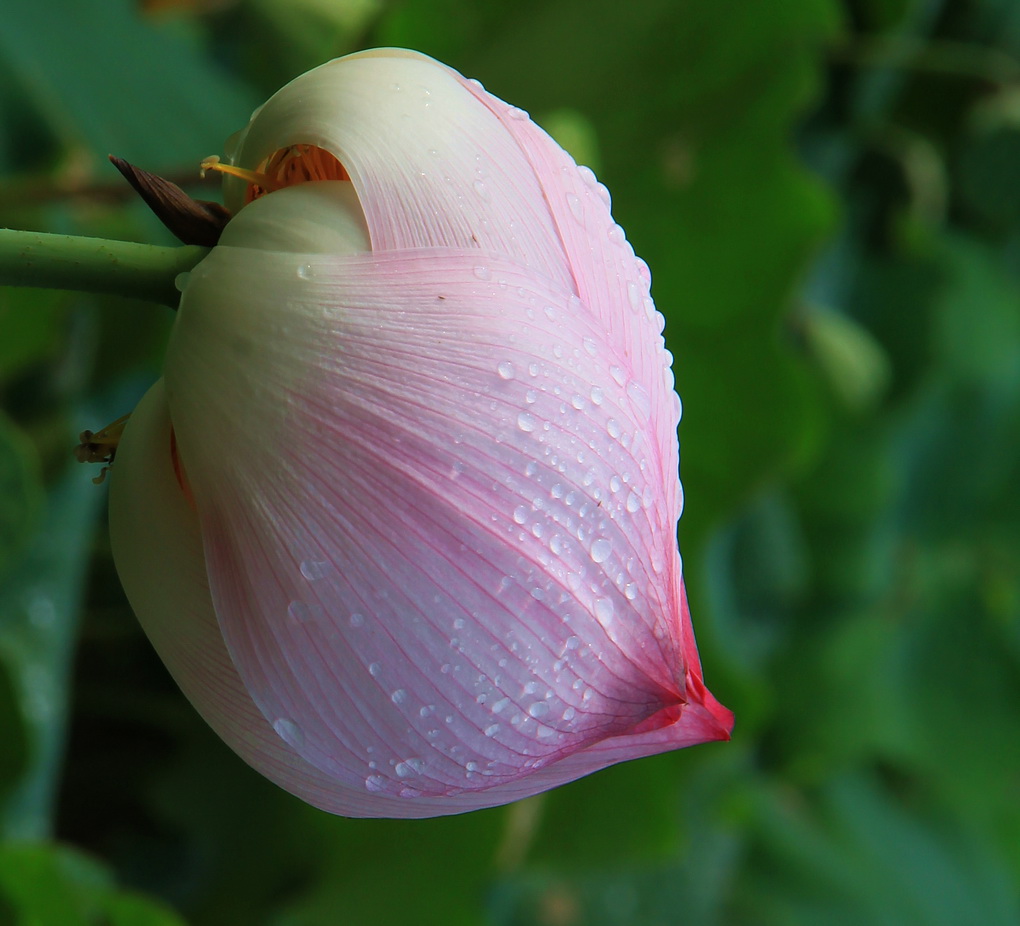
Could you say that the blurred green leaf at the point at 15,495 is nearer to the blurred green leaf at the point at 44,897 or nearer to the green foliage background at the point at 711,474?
the green foliage background at the point at 711,474

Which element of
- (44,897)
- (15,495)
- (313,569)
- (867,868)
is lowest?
(867,868)

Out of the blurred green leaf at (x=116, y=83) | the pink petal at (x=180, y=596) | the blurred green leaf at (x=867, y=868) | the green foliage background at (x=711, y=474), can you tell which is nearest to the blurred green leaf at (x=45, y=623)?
the green foliage background at (x=711, y=474)

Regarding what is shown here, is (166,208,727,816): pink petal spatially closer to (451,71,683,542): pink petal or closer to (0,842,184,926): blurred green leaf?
(451,71,683,542): pink petal

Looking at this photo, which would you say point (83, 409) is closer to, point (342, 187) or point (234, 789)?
point (234, 789)

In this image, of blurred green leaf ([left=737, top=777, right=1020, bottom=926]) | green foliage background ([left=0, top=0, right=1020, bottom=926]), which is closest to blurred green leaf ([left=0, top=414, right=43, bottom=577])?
green foliage background ([left=0, top=0, right=1020, bottom=926])

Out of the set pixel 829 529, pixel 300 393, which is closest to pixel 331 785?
pixel 300 393

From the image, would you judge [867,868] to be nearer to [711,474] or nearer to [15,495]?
[711,474]

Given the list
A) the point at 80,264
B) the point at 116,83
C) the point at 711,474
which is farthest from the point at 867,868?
the point at 80,264
